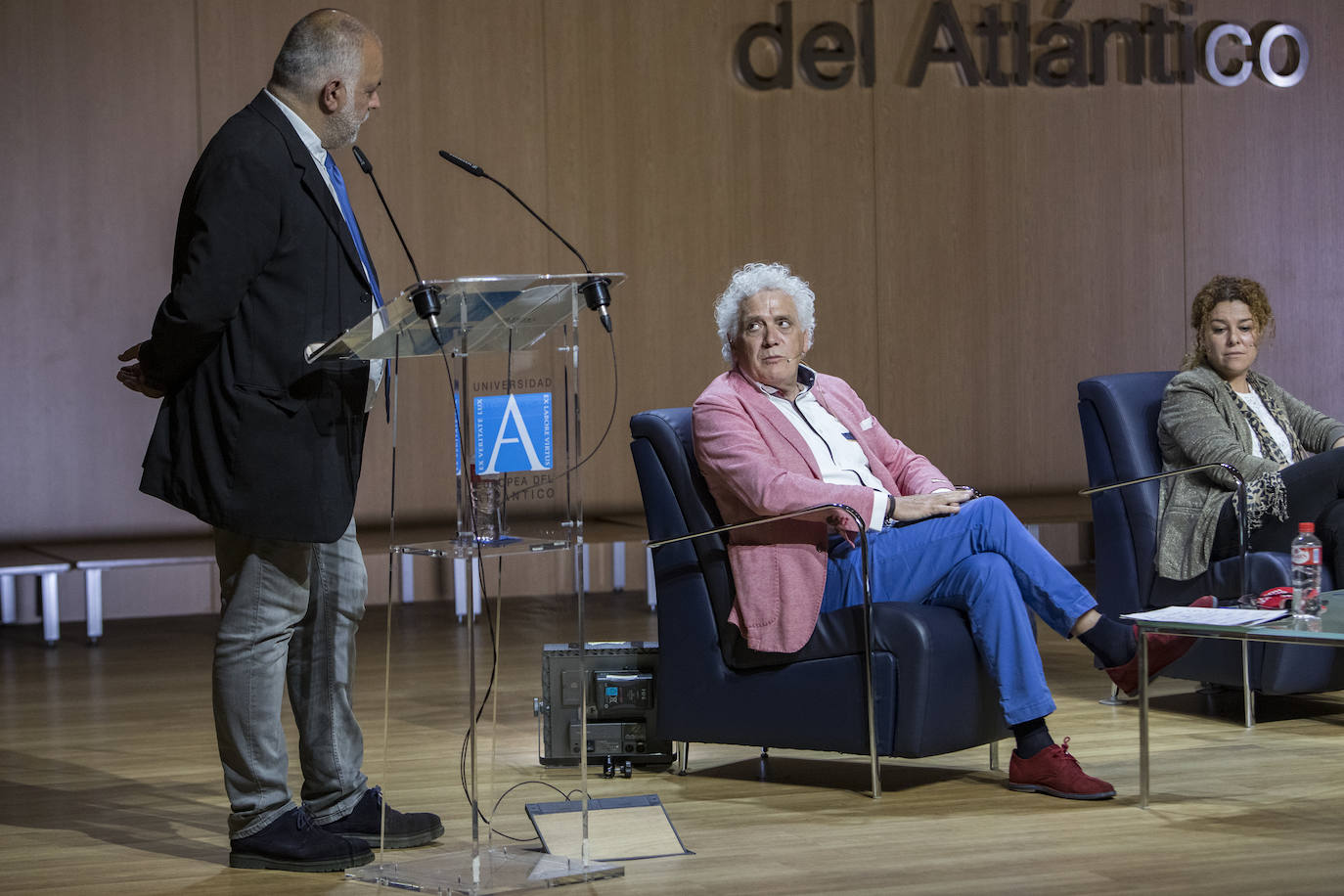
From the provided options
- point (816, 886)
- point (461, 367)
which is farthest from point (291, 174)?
point (816, 886)

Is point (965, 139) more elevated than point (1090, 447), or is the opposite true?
point (965, 139)

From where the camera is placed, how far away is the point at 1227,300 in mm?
4727

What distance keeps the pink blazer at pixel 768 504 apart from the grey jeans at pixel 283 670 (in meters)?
0.93

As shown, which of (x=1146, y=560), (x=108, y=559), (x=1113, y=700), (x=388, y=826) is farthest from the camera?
(x=108, y=559)

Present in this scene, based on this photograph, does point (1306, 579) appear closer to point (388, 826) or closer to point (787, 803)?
point (787, 803)

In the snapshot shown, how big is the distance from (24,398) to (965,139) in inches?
191

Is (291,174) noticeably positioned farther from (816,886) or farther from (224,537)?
(816,886)

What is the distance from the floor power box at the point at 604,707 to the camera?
389 cm

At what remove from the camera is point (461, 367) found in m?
2.75

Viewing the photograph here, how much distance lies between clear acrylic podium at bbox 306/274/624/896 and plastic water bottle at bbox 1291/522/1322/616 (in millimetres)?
1690

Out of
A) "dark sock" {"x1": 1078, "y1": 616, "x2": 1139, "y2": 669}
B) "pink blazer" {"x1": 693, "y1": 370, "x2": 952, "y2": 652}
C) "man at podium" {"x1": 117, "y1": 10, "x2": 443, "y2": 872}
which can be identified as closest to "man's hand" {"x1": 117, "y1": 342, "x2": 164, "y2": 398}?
"man at podium" {"x1": 117, "y1": 10, "x2": 443, "y2": 872}

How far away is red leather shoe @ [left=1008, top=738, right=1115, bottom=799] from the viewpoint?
138 inches

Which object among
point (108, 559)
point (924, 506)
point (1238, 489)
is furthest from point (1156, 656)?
point (108, 559)

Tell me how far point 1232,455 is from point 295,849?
9.47 ft
